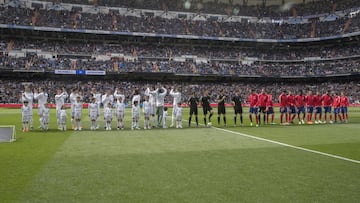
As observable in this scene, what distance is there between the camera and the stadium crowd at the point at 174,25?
2223 inches

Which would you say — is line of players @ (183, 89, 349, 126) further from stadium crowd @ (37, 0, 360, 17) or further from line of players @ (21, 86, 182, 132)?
A: stadium crowd @ (37, 0, 360, 17)

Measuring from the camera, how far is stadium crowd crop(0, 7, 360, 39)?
5647cm

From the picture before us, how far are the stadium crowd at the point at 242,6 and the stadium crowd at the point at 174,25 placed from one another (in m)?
3.04

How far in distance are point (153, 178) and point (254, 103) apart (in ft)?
45.6

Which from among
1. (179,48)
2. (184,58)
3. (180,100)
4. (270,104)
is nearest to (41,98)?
(180,100)

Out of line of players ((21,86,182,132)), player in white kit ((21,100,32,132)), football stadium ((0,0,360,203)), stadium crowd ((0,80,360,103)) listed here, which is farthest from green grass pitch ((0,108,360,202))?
stadium crowd ((0,80,360,103))

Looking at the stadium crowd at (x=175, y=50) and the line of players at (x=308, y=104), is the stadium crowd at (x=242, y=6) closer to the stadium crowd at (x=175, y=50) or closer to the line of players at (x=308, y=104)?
the stadium crowd at (x=175, y=50)

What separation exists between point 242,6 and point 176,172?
235ft

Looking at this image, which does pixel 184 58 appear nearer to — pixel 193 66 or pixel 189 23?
pixel 193 66

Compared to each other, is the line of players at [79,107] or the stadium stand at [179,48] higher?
the stadium stand at [179,48]

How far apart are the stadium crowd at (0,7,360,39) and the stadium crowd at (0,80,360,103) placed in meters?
10.5

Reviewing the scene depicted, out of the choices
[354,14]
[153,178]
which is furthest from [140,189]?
[354,14]

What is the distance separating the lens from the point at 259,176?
23.6ft

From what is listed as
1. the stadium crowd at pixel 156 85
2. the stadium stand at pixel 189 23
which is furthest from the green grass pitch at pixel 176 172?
the stadium stand at pixel 189 23
